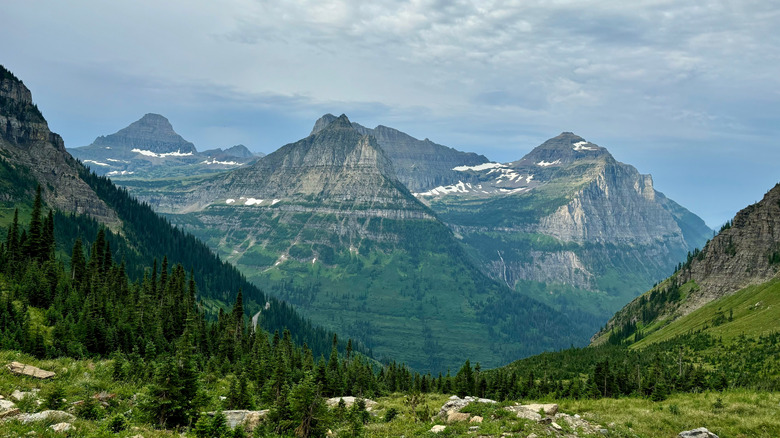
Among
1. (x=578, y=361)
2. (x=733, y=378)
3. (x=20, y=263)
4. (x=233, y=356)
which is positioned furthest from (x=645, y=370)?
(x=20, y=263)

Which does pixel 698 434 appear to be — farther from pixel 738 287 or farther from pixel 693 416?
pixel 738 287

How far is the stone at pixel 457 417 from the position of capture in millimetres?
40375

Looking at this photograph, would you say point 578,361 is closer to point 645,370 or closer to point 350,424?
point 645,370

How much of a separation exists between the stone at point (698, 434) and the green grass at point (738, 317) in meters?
93.3

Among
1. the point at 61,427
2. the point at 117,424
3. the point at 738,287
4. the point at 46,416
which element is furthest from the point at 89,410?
the point at 738,287

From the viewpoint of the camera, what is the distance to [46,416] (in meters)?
31.6

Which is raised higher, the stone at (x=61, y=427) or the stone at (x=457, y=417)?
the stone at (x=61, y=427)

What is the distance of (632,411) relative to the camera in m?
41.9

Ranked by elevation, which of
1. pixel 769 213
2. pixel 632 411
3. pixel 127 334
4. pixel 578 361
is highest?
pixel 769 213

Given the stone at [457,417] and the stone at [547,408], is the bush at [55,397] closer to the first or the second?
the stone at [457,417]

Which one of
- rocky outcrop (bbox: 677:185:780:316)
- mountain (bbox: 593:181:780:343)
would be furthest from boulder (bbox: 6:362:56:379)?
rocky outcrop (bbox: 677:185:780:316)

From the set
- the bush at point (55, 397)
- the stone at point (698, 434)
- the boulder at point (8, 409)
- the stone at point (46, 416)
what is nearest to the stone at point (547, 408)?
the stone at point (698, 434)

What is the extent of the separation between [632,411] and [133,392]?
47193mm

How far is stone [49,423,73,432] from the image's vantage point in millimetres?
29320
